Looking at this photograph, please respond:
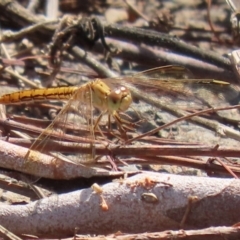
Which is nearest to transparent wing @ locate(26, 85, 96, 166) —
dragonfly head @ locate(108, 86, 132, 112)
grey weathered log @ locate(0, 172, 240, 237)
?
dragonfly head @ locate(108, 86, 132, 112)

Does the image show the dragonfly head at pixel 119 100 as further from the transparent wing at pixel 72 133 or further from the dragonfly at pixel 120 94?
the transparent wing at pixel 72 133

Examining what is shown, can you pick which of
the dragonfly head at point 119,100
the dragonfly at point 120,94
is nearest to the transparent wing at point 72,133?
the dragonfly at point 120,94

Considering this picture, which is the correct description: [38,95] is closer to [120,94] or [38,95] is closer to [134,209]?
[120,94]

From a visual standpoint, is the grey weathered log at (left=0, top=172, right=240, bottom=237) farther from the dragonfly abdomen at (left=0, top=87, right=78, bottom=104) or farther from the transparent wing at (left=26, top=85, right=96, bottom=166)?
the dragonfly abdomen at (left=0, top=87, right=78, bottom=104)

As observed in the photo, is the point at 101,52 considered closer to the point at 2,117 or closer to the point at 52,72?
the point at 52,72

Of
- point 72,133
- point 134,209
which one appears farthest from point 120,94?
point 134,209

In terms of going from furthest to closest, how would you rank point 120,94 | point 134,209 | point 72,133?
point 120,94
point 72,133
point 134,209
